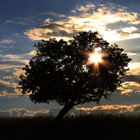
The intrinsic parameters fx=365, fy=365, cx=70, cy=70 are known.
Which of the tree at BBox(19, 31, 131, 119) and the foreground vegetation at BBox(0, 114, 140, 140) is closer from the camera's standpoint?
the foreground vegetation at BBox(0, 114, 140, 140)

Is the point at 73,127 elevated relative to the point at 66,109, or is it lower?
lower

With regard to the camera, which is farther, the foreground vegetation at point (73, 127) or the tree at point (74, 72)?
the tree at point (74, 72)

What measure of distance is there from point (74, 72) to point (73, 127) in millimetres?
9267

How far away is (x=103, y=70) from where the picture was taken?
133ft

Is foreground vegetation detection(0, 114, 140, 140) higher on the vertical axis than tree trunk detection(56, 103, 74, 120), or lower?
lower

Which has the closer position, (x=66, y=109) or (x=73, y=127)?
(x=73, y=127)

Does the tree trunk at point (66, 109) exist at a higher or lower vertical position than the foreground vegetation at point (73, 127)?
higher

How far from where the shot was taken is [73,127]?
31344 millimetres

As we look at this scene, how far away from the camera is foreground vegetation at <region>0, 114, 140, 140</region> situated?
87.7 feet

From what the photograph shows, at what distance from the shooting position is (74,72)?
39.3 m

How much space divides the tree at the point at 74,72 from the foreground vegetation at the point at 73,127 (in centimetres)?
368

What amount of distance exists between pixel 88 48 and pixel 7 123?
13.3 meters

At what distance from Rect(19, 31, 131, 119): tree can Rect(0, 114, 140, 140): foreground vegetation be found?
368 cm

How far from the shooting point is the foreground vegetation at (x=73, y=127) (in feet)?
87.7
